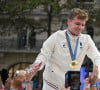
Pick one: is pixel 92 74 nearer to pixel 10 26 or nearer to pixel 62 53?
pixel 62 53

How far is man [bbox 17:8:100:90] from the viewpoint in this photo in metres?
4.46

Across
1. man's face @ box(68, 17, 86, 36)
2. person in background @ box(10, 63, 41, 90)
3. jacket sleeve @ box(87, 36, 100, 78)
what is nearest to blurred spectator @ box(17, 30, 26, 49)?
jacket sleeve @ box(87, 36, 100, 78)

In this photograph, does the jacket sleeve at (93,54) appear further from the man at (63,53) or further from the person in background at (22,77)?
the person in background at (22,77)

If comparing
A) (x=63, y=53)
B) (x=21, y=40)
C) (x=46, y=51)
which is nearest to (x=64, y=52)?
(x=63, y=53)

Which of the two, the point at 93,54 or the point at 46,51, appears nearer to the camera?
the point at 46,51

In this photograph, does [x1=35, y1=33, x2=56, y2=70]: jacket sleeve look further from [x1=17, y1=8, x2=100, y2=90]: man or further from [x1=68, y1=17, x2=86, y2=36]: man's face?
[x1=68, y1=17, x2=86, y2=36]: man's face

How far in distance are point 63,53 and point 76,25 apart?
0.39 m

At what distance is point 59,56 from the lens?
4.55 metres

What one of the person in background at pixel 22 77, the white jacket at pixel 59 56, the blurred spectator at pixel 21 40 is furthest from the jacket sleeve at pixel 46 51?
the blurred spectator at pixel 21 40

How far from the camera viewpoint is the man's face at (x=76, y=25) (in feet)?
14.0

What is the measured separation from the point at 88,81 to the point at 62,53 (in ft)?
2.04

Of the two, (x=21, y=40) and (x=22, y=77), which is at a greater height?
(x=22, y=77)

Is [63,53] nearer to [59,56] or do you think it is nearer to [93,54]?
[59,56]

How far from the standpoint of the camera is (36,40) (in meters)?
28.3
